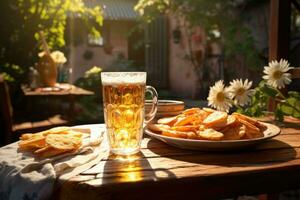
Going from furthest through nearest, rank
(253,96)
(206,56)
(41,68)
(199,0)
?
(206,56), (199,0), (41,68), (253,96)

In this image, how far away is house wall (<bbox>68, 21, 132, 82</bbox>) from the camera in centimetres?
1215

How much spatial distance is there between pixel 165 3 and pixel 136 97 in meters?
8.01

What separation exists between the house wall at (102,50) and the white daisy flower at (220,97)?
10440 millimetres

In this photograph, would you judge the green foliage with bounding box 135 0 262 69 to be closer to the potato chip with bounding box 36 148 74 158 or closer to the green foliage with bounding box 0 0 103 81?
the green foliage with bounding box 0 0 103 81

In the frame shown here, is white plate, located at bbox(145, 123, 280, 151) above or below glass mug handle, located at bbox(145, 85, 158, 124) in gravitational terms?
below

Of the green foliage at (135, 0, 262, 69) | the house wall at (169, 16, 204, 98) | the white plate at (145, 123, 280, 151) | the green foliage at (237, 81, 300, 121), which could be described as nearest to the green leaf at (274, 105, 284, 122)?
the green foliage at (237, 81, 300, 121)

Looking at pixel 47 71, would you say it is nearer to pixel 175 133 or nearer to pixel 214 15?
pixel 175 133

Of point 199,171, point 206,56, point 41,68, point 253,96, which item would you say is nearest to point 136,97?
point 199,171

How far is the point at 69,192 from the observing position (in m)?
0.80

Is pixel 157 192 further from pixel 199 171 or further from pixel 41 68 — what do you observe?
pixel 41 68

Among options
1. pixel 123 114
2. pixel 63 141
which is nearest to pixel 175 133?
pixel 123 114

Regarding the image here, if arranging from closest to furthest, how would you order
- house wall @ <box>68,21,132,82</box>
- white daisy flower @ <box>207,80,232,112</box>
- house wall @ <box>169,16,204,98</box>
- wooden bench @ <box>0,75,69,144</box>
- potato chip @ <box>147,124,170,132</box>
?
1. potato chip @ <box>147,124,170,132</box>
2. white daisy flower @ <box>207,80,232,112</box>
3. wooden bench @ <box>0,75,69,144</box>
4. house wall @ <box>169,16,204,98</box>
5. house wall @ <box>68,21,132,82</box>

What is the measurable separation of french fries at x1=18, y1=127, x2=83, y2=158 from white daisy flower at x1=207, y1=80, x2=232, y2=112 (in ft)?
2.16

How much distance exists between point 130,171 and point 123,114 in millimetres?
227
